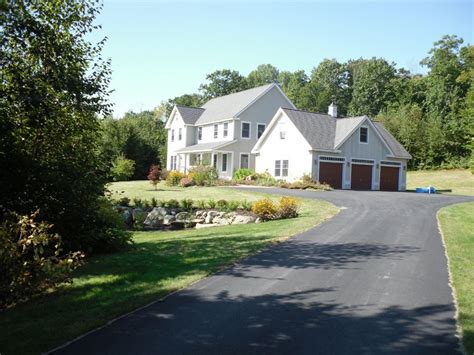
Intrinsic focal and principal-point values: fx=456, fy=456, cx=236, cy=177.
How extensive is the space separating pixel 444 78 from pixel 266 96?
30.8m

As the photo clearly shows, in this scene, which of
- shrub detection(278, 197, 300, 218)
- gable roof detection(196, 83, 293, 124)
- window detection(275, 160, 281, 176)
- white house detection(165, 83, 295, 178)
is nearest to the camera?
shrub detection(278, 197, 300, 218)

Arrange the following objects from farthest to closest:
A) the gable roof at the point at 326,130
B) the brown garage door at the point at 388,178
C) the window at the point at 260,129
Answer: the window at the point at 260,129 < the brown garage door at the point at 388,178 < the gable roof at the point at 326,130

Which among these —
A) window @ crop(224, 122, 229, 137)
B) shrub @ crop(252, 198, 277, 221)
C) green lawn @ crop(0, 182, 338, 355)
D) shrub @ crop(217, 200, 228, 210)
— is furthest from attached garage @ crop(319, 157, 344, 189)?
green lawn @ crop(0, 182, 338, 355)

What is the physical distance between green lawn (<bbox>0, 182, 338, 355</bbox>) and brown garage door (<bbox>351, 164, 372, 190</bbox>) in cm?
2105

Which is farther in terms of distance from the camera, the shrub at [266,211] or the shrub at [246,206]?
the shrub at [246,206]

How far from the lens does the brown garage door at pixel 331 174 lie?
107ft

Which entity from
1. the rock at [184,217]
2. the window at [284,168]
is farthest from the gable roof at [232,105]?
the rock at [184,217]

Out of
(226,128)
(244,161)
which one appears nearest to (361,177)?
(244,161)

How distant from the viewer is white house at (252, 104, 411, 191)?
32.9 m

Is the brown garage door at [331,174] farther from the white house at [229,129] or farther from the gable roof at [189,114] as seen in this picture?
the gable roof at [189,114]

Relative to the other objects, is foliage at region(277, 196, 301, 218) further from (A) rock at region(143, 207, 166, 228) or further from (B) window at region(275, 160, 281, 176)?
(B) window at region(275, 160, 281, 176)

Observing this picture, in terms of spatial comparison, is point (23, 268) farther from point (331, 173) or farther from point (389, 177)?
point (389, 177)

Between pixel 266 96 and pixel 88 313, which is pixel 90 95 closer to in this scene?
pixel 88 313

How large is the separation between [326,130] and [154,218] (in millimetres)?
18801
